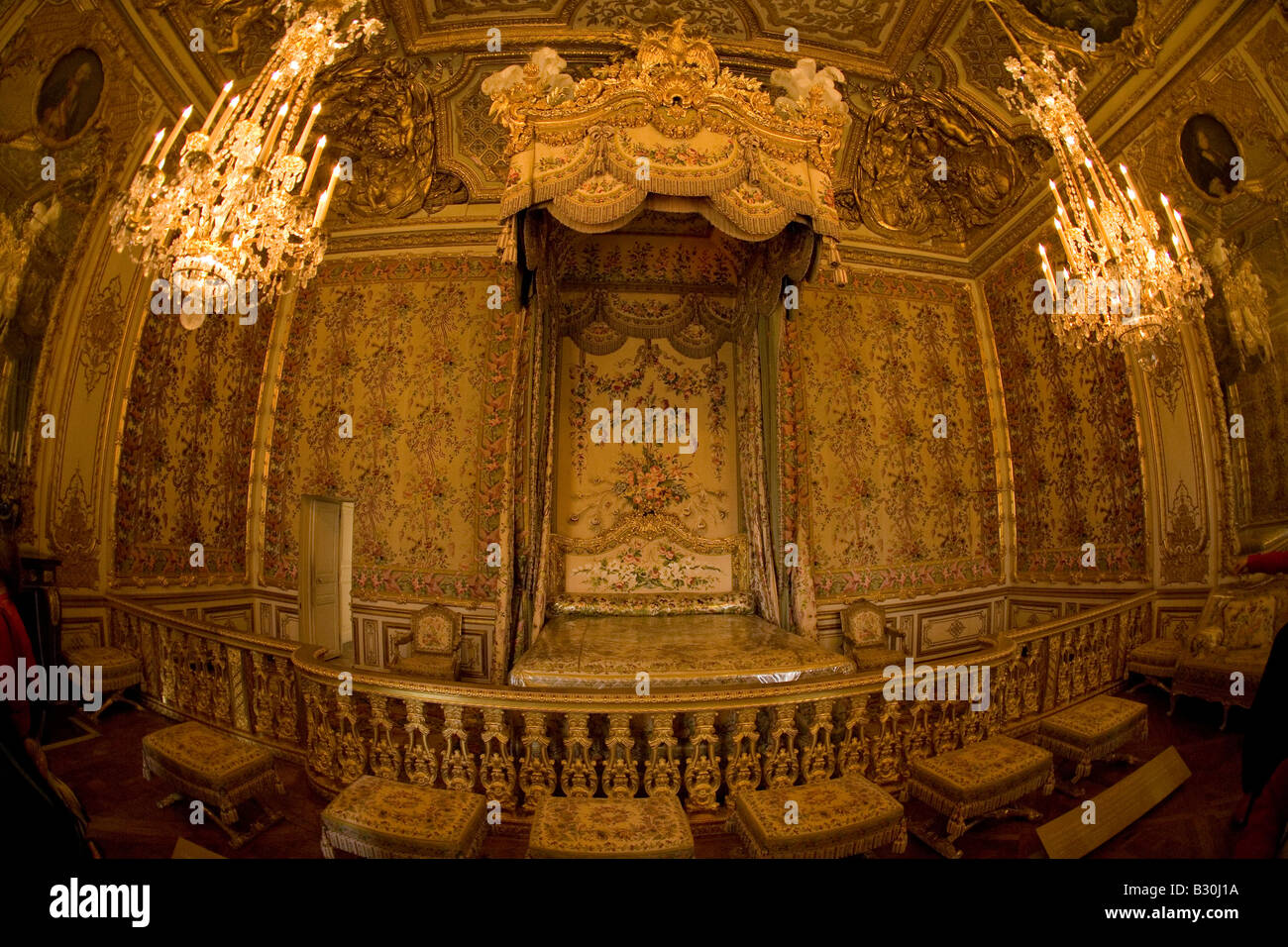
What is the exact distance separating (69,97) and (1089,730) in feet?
24.2

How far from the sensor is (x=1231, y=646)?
3.89 m

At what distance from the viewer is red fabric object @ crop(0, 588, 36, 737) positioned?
1.75m

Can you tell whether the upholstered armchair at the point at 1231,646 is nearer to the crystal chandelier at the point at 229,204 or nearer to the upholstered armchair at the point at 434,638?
the upholstered armchair at the point at 434,638

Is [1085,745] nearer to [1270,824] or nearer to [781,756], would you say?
[1270,824]

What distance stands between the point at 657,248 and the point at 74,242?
475 centimetres

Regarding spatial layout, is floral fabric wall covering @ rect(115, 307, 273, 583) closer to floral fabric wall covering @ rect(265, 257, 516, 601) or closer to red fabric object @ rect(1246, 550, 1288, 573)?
floral fabric wall covering @ rect(265, 257, 516, 601)

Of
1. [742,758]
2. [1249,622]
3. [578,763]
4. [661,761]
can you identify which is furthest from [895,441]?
[578,763]

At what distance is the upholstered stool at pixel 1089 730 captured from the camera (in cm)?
282

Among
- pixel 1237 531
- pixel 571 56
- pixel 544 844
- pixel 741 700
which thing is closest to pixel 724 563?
pixel 741 700

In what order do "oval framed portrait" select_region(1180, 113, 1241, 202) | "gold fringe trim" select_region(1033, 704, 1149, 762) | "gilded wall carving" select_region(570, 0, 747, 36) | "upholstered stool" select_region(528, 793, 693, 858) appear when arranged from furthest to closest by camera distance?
"gilded wall carving" select_region(570, 0, 747, 36) < "oval framed portrait" select_region(1180, 113, 1241, 202) < "gold fringe trim" select_region(1033, 704, 1149, 762) < "upholstered stool" select_region(528, 793, 693, 858)

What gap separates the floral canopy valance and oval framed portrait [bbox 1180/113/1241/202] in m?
2.87

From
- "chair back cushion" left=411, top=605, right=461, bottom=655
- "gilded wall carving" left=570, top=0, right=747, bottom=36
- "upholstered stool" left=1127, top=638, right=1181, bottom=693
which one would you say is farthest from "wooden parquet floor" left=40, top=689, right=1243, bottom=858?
"gilded wall carving" left=570, top=0, right=747, bottom=36

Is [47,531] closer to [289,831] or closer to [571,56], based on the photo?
[289,831]

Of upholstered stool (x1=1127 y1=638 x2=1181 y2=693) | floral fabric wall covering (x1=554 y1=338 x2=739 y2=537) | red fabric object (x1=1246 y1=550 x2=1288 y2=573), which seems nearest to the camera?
red fabric object (x1=1246 y1=550 x2=1288 y2=573)
